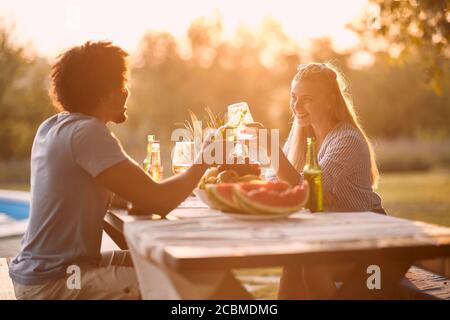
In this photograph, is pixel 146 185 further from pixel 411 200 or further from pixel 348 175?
pixel 411 200

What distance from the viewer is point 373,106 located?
2909cm

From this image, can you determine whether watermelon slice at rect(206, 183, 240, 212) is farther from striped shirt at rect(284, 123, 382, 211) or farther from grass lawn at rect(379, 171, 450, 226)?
grass lawn at rect(379, 171, 450, 226)

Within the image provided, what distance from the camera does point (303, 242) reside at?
208 centimetres

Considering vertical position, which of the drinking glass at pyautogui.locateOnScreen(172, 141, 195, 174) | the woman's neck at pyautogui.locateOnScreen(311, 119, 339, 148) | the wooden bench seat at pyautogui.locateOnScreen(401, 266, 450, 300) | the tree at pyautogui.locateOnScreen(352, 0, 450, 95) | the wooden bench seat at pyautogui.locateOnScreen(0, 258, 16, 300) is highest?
the tree at pyautogui.locateOnScreen(352, 0, 450, 95)

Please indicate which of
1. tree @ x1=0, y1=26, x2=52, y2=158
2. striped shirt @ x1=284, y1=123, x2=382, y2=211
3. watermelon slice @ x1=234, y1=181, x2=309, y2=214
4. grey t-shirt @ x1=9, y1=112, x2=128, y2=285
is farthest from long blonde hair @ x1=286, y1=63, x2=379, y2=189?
tree @ x1=0, y1=26, x2=52, y2=158

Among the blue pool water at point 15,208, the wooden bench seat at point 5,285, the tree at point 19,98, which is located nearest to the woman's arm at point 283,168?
the wooden bench seat at point 5,285

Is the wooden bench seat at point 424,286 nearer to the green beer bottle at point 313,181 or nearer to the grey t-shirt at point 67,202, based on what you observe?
the green beer bottle at point 313,181

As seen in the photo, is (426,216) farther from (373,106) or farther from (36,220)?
(373,106)

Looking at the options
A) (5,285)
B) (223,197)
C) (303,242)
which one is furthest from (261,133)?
(5,285)

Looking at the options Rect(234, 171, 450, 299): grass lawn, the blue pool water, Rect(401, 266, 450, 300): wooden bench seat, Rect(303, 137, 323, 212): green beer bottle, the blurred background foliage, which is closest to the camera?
Rect(303, 137, 323, 212): green beer bottle

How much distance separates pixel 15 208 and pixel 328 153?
848 centimetres

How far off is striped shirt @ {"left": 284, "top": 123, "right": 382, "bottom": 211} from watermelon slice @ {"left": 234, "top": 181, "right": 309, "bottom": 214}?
0.79 meters

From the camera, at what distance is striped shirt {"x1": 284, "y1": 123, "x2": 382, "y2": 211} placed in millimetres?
3316

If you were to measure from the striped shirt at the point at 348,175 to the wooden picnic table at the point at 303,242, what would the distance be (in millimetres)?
593
